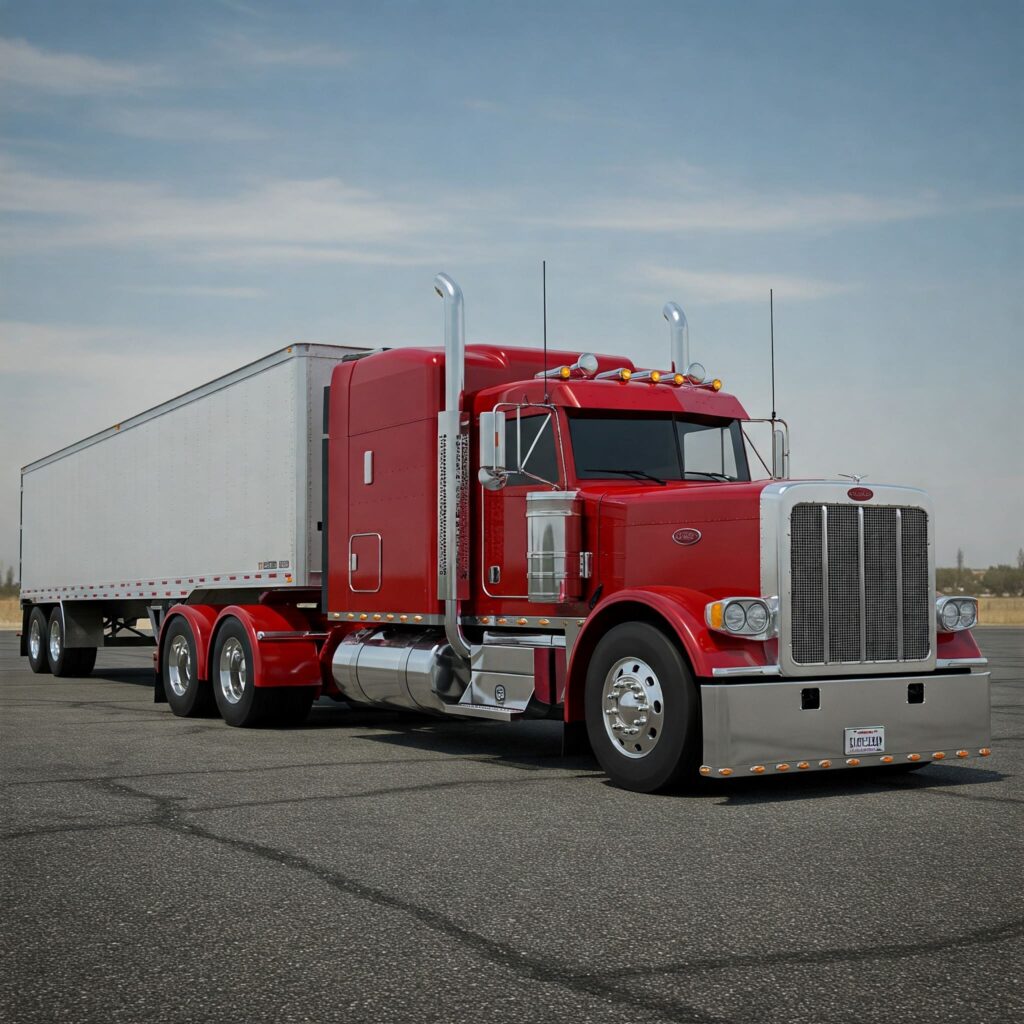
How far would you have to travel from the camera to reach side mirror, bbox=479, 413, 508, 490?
9.77 metres

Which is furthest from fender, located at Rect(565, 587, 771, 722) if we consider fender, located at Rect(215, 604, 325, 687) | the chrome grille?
fender, located at Rect(215, 604, 325, 687)

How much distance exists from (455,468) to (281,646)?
10.4 feet

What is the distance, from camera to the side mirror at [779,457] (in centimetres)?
1098

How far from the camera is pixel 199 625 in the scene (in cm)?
1431

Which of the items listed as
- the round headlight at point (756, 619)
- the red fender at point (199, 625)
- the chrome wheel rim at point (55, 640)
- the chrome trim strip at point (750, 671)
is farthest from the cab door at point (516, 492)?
the chrome wheel rim at point (55, 640)

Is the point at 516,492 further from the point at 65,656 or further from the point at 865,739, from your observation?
the point at 65,656

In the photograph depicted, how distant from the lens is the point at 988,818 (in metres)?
7.75

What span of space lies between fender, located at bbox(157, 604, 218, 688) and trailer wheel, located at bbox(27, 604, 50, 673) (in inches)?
304

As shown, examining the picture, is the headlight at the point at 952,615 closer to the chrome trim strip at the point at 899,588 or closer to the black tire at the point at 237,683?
the chrome trim strip at the point at 899,588

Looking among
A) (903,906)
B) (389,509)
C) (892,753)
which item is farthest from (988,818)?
(389,509)

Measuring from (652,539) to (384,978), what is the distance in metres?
5.19

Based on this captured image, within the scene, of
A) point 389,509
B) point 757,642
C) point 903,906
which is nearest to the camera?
point 903,906

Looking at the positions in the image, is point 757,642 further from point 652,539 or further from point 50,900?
point 50,900

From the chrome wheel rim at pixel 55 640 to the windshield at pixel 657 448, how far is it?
13755mm
